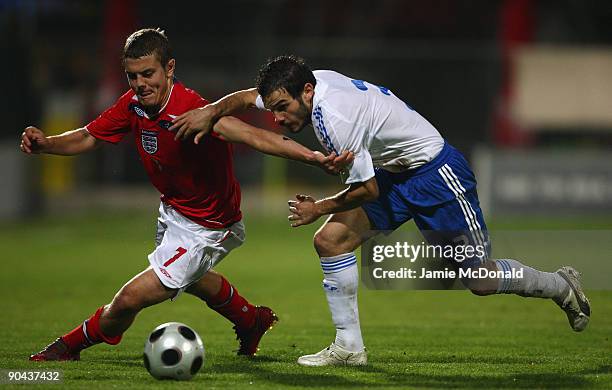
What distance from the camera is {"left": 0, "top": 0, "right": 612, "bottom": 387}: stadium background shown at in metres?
7.41

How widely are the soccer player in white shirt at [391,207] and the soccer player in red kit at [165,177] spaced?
1.00ft

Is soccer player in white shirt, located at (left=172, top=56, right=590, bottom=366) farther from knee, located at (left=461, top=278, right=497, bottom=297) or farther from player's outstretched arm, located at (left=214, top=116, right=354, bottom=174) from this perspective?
player's outstretched arm, located at (left=214, top=116, right=354, bottom=174)

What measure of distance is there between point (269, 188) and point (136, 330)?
11.9 metres

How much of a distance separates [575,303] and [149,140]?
9.74 feet

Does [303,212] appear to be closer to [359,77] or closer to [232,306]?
[232,306]

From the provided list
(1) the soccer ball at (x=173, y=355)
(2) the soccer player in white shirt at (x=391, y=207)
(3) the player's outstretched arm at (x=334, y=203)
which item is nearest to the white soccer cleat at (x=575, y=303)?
(2) the soccer player in white shirt at (x=391, y=207)

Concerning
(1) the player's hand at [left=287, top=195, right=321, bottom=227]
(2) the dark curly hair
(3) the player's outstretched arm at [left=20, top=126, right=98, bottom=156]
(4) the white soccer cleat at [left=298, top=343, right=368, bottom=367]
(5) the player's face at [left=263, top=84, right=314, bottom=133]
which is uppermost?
(2) the dark curly hair

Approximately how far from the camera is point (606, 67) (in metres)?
21.3

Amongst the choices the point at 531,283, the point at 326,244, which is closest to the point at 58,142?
the point at 326,244

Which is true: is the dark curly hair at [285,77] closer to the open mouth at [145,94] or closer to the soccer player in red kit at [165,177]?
the soccer player in red kit at [165,177]


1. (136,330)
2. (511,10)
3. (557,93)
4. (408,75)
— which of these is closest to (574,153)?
(557,93)

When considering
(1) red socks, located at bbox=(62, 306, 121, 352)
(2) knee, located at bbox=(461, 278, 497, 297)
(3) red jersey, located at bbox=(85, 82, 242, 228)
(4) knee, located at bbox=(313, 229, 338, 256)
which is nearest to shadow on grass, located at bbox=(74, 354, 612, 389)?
(1) red socks, located at bbox=(62, 306, 121, 352)

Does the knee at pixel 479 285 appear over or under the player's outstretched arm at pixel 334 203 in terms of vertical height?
under

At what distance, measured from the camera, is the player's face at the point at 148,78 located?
20.3 ft
